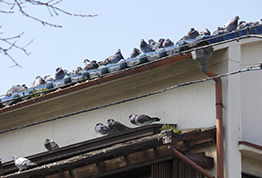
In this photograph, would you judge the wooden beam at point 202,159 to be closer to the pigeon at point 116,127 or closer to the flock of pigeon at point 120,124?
the flock of pigeon at point 120,124

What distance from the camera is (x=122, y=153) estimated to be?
10734 millimetres

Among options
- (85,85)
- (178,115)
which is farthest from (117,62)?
(178,115)

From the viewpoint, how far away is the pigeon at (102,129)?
1197cm

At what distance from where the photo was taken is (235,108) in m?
11.2

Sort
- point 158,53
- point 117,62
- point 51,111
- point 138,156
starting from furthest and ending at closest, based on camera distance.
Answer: point 51,111, point 117,62, point 158,53, point 138,156

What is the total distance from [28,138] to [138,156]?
3933 millimetres

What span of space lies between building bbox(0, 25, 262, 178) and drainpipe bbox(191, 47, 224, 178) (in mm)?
39

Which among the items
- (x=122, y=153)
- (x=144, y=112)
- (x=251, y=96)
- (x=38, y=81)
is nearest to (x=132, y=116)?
(x=144, y=112)

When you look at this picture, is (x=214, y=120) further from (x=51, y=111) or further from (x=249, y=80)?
(x=51, y=111)

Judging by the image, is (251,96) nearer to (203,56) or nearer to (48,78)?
(203,56)

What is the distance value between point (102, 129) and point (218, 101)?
2.19 m

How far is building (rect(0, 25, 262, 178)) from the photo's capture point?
417 inches

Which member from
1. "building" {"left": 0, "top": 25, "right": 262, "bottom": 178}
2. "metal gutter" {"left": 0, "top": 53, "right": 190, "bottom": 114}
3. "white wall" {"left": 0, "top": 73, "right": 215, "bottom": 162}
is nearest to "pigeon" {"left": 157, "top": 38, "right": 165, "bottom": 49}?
"building" {"left": 0, "top": 25, "right": 262, "bottom": 178}

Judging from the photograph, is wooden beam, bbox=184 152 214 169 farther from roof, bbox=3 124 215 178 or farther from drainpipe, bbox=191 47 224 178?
drainpipe, bbox=191 47 224 178
